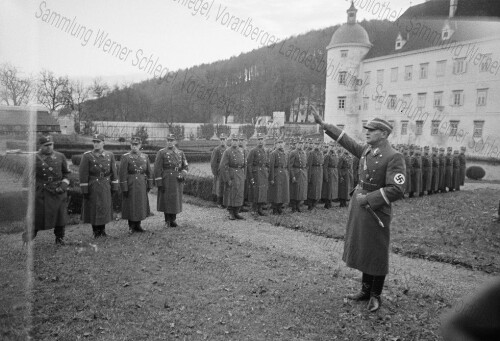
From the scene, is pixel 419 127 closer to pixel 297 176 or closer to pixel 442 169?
pixel 442 169

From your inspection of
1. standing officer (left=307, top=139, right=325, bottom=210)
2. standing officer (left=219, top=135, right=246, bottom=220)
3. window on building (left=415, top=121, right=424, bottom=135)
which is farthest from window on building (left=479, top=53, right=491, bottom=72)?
standing officer (left=219, top=135, right=246, bottom=220)

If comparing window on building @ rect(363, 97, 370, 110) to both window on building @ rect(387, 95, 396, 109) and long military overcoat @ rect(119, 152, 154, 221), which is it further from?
long military overcoat @ rect(119, 152, 154, 221)

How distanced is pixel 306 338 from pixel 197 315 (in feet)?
4.38

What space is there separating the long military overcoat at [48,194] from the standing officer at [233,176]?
4.28m

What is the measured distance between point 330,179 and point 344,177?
819 millimetres

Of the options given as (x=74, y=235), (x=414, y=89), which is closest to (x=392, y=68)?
(x=414, y=89)

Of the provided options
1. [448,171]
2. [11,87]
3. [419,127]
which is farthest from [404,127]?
[11,87]

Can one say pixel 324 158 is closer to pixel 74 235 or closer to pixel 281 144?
pixel 281 144

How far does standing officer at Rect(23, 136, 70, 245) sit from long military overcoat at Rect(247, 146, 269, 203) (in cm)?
541

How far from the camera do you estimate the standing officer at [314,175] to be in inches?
489

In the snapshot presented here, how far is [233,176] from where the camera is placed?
1076 cm

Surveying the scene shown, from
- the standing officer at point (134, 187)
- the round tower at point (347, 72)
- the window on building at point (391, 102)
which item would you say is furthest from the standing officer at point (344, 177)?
the round tower at point (347, 72)

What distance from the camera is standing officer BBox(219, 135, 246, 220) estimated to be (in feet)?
35.0

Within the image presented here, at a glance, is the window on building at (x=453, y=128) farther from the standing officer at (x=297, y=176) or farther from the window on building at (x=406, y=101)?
the standing officer at (x=297, y=176)
